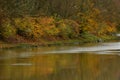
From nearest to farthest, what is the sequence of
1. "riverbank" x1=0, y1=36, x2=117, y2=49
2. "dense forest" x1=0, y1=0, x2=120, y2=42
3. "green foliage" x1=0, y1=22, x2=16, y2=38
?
1. "riverbank" x1=0, y1=36, x2=117, y2=49
2. "green foliage" x1=0, y1=22, x2=16, y2=38
3. "dense forest" x1=0, y1=0, x2=120, y2=42

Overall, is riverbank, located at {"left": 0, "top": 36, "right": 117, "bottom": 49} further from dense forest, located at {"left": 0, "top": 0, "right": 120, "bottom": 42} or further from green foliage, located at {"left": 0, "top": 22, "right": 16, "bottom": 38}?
green foliage, located at {"left": 0, "top": 22, "right": 16, "bottom": 38}

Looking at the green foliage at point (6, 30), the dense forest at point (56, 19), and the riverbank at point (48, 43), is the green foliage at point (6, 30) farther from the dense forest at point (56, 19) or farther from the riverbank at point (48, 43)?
the riverbank at point (48, 43)

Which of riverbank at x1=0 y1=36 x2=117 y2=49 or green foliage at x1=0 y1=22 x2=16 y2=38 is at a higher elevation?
green foliage at x1=0 y1=22 x2=16 y2=38

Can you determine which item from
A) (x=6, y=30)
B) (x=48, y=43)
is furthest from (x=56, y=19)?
(x=6, y=30)

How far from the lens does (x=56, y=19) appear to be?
7394cm

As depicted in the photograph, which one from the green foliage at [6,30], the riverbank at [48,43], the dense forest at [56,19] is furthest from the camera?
the dense forest at [56,19]

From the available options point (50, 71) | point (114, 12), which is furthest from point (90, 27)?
point (50, 71)

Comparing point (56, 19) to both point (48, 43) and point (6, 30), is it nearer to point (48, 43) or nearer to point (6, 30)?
point (48, 43)

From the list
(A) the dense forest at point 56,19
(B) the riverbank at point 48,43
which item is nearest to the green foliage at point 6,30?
(A) the dense forest at point 56,19

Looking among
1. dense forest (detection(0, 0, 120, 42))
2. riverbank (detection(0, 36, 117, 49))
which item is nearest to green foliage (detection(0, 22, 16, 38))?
dense forest (detection(0, 0, 120, 42))

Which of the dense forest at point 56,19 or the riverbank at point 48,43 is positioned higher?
the dense forest at point 56,19

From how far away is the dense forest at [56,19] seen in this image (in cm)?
6126

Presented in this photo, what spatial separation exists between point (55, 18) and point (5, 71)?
48.8m

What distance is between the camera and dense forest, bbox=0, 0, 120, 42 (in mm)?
61263
